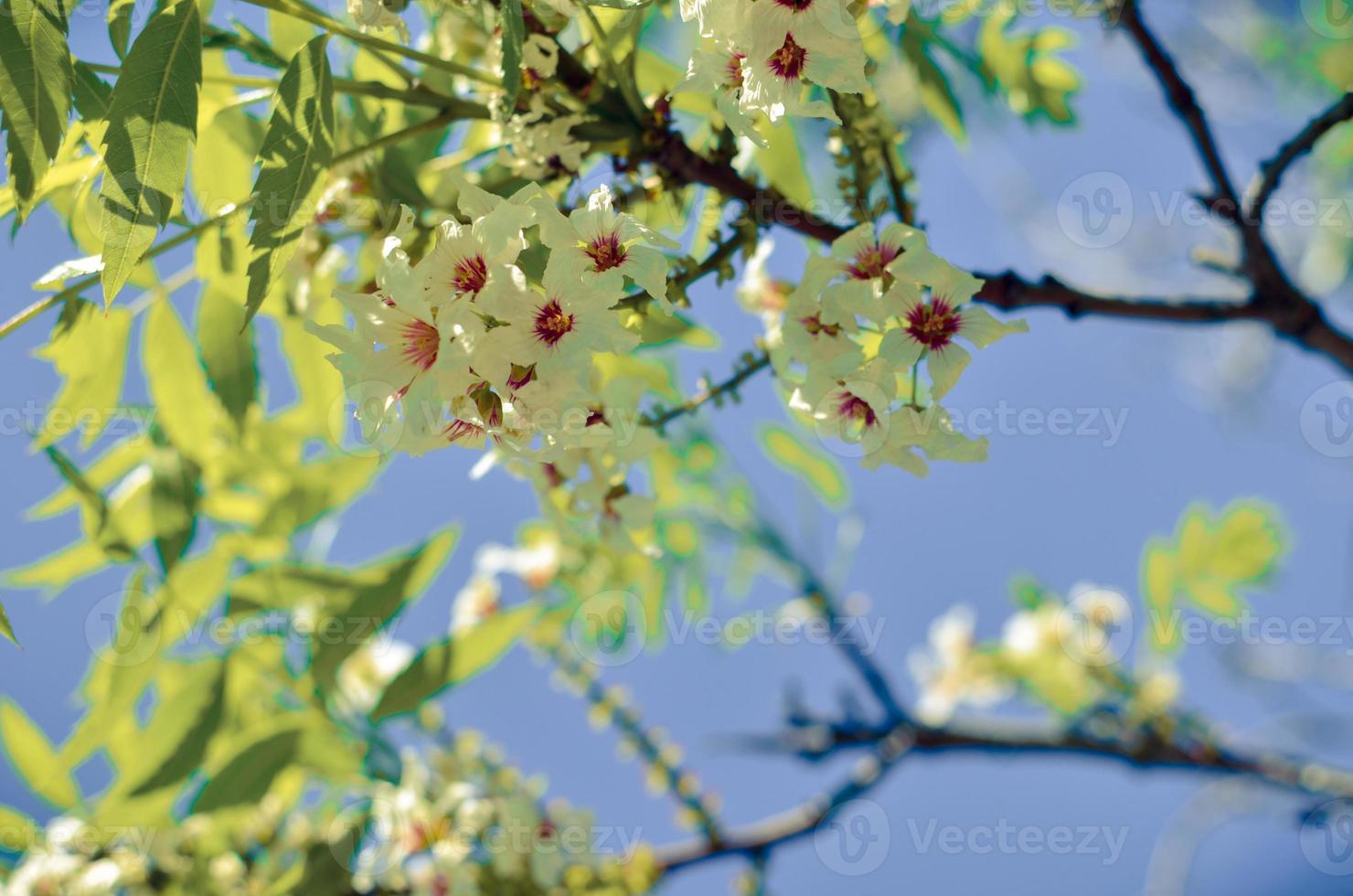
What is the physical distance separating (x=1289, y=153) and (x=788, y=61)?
774 mm

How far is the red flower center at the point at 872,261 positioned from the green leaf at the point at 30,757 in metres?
1.87

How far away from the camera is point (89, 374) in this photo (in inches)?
63.7

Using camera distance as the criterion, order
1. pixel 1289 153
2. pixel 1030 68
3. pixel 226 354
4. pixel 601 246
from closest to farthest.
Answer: pixel 601 246, pixel 1289 153, pixel 226 354, pixel 1030 68

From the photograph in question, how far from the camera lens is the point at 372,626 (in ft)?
5.70

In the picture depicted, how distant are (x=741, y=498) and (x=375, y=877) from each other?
1.18 metres

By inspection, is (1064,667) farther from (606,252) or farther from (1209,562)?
(606,252)

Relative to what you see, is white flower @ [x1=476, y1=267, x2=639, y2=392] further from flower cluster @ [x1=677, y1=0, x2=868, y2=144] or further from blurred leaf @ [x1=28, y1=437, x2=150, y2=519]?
blurred leaf @ [x1=28, y1=437, x2=150, y2=519]

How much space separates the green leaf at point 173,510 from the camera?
164 cm

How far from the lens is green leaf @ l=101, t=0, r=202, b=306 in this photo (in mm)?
1008

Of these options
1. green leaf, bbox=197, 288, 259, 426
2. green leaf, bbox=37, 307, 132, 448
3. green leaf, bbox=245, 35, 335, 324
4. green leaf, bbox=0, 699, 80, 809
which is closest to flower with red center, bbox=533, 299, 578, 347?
green leaf, bbox=245, 35, 335, 324

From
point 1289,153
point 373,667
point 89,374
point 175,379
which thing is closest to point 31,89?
point 89,374

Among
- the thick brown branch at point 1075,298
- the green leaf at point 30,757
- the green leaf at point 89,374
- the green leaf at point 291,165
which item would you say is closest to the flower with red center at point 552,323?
the green leaf at point 291,165

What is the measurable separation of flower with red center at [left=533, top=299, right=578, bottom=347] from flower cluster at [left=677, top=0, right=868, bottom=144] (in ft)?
0.93

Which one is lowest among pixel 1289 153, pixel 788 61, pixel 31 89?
pixel 1289 153
